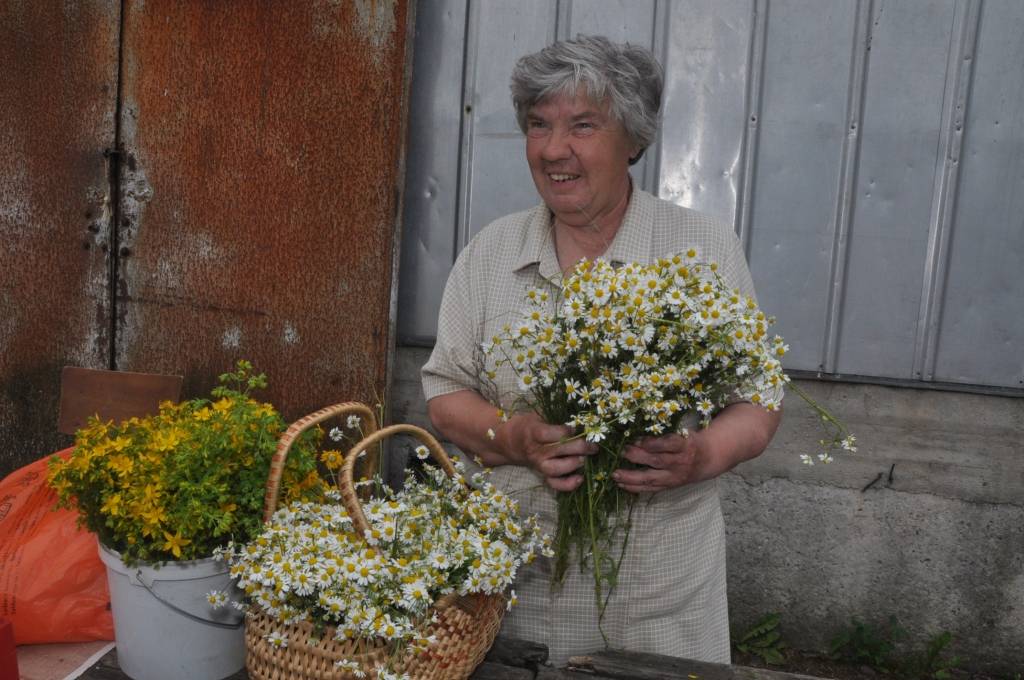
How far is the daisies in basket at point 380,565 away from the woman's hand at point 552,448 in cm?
10

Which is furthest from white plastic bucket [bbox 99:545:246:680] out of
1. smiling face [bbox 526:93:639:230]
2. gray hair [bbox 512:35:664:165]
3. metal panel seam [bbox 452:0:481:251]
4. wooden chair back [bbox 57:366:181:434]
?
metal panel seam [bbox 452:0:481:251]

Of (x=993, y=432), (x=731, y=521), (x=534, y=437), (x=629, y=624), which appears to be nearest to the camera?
(x=534, y=437)

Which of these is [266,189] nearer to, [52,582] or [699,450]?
[52,582]

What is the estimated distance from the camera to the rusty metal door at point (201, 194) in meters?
3.03

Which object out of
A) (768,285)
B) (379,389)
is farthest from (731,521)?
(379,389)

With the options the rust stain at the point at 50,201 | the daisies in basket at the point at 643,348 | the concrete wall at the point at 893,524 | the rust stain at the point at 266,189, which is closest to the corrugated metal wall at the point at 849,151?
the concrete wall at the point at 893,524

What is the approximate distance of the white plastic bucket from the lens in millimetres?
1606

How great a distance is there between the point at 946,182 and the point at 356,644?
250cm

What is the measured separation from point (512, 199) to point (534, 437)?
5.52 ft

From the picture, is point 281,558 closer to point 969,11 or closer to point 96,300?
point 96,300

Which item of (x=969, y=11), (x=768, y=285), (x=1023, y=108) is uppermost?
(x=969, y=11)

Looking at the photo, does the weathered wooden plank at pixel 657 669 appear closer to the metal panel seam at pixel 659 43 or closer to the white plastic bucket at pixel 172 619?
the white plastic bucket at pixel 172 619

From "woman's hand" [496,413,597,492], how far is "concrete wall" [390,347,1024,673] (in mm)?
1688

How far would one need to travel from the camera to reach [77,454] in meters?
1.63
